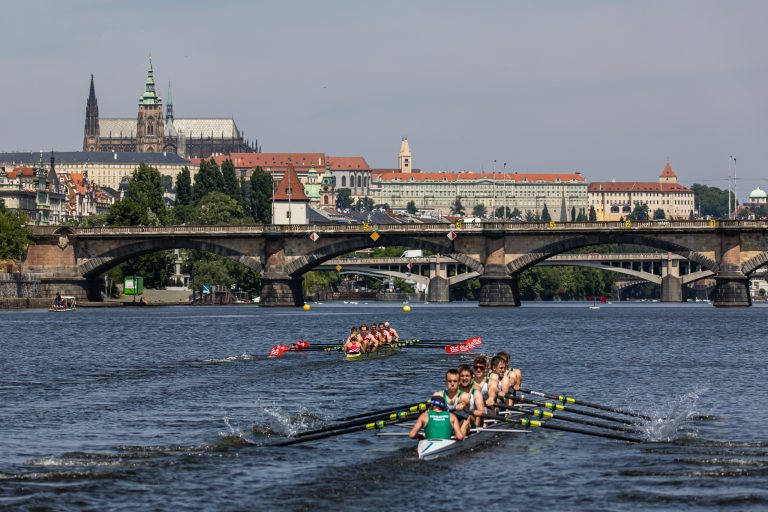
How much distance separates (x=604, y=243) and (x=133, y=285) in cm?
4986

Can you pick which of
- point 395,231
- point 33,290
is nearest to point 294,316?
point 395,231

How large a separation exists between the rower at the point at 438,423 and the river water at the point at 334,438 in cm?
66

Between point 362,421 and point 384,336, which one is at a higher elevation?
point 384,336

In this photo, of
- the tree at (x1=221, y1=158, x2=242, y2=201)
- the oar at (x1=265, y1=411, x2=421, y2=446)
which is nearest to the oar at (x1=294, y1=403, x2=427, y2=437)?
the oar at (x1=265, y1=411, x2=421, y2=446)

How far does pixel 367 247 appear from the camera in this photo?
5192 inches

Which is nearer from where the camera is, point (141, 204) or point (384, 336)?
point (384, 336)

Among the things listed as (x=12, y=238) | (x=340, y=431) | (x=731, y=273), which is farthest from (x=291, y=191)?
(x=340, y=431)

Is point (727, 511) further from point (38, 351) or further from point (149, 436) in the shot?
point (38, 351)

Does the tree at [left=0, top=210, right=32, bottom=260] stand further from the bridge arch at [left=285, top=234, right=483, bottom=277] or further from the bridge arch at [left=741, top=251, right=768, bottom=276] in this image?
the bridge arch at [left=741, top=251, right=768, bottom=276]

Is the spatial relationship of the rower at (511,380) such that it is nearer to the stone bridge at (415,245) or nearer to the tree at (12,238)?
the stone bridge at (415,245)

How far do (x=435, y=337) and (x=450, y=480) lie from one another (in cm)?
→ 5302

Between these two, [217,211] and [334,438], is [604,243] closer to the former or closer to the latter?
[217,211]

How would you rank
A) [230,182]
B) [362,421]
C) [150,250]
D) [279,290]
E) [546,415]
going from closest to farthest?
[362,421]
[546,415]
[150,250]
[279,290]
[230,182]

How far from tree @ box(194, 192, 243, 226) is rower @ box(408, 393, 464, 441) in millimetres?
137980
